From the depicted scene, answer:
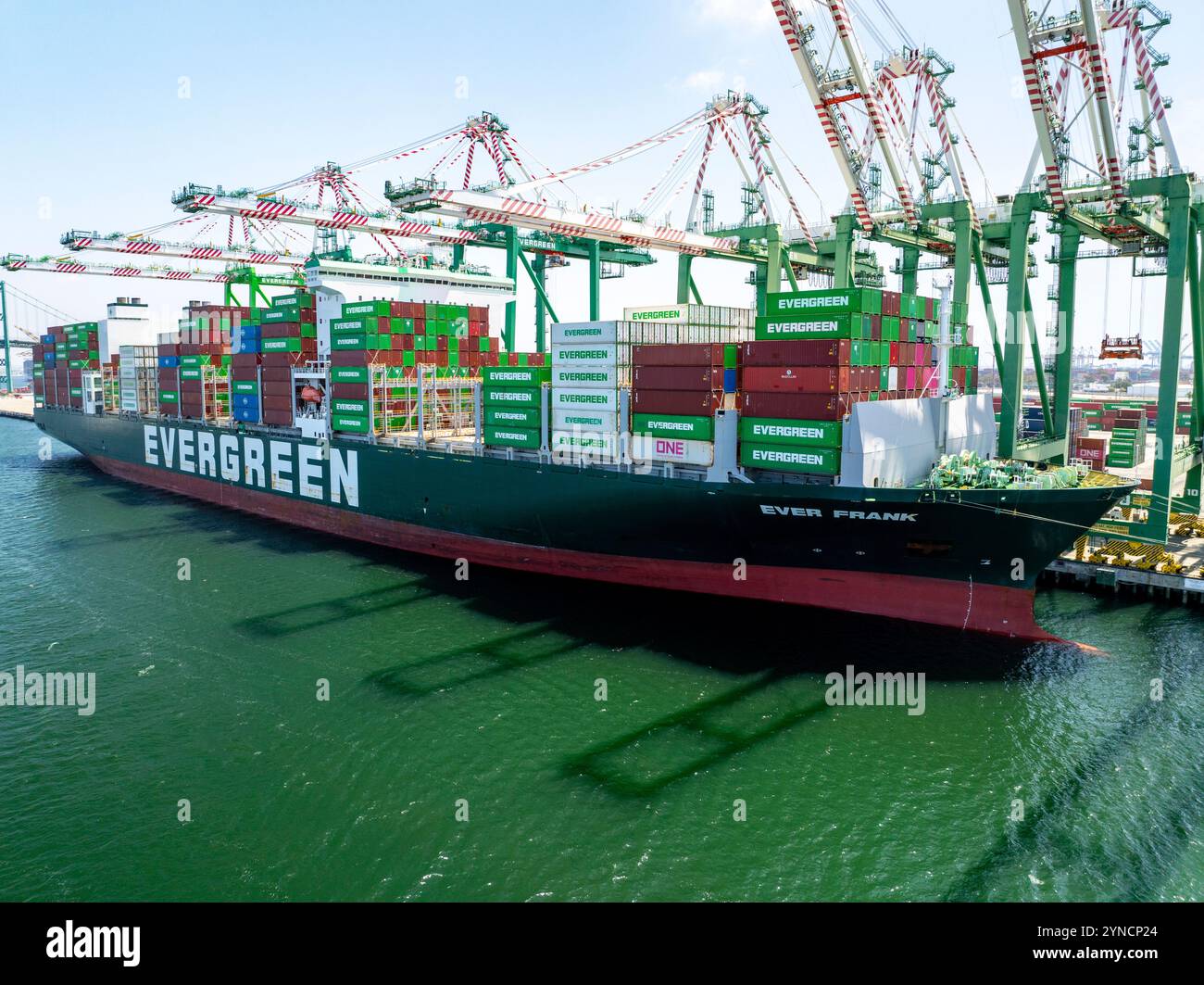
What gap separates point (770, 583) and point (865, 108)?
58.9 ft

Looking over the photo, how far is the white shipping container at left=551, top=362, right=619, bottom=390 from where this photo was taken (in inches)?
1015

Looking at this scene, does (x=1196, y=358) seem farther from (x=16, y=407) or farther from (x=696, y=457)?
(x=16, y=407)

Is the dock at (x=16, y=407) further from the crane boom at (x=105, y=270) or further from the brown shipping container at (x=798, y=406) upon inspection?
the brown shipping container at (x=798, y=406)

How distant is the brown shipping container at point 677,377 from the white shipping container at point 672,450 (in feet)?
5.31

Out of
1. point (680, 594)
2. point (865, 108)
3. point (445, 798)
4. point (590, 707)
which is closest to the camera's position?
point (445, 798)

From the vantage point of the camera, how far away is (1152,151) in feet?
98.2

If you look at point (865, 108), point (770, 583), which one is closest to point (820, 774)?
point (770, 583)

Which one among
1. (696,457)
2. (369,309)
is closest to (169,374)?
(369,309)

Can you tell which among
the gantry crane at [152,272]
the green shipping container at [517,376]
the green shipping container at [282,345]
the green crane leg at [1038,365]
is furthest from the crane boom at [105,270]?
the green crane leg at [1038,365]

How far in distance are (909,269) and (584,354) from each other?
73.9ft

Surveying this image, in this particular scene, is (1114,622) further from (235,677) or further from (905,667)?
(235,677)

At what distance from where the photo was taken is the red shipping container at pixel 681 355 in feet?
76.6

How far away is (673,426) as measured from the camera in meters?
24.3

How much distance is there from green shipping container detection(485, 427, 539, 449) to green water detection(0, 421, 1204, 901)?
18.9 feet
